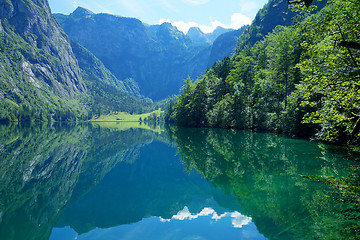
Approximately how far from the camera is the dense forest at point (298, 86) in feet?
35.8

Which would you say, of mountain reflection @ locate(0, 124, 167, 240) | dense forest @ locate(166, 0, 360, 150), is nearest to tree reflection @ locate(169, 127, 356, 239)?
dense forest @ locate(166, 0, 360, 150)

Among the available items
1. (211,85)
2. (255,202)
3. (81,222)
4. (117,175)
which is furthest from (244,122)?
(81,222)

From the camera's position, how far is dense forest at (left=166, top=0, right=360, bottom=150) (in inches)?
429

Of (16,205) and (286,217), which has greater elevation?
(286,217)

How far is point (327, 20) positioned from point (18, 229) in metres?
19.4

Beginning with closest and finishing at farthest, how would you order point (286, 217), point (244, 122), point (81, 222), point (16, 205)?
Result: point (286, 217)
point (81, 222)
point (16, 205)
point (244, 122)

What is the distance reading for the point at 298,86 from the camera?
1636 cm

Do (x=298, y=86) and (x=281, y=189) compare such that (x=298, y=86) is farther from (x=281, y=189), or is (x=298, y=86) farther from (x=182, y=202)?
(x=182, y=202)

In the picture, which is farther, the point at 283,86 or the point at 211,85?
the point at 211,85

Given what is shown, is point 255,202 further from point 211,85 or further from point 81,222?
point 211,85

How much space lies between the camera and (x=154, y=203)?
1216 centimetres

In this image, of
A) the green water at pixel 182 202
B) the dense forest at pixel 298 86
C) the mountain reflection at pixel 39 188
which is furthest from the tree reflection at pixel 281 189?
the mountain reflection at pixel 39 188

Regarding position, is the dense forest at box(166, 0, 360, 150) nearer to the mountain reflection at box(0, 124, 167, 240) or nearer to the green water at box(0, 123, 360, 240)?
the green water at box(0, 123, 360, 240)

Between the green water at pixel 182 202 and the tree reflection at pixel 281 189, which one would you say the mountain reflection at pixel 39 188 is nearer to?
the green water at pixel 182 202
